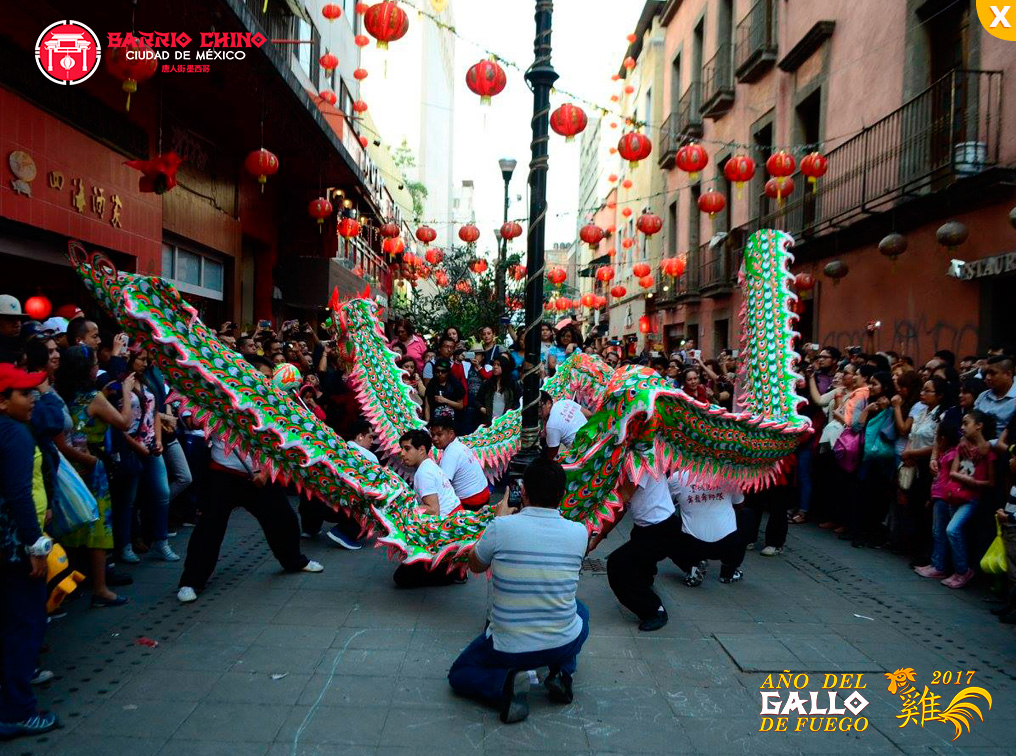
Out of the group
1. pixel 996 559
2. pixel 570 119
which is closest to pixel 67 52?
pixel 570 119

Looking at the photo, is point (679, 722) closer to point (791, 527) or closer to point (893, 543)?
point (893, 543)

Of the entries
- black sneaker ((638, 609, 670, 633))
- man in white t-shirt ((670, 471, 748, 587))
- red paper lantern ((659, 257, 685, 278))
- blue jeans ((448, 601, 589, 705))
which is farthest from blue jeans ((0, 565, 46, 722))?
red paper lantern ((659, 257, 685, 278))

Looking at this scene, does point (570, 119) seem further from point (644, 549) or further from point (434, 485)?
point (644, 549)

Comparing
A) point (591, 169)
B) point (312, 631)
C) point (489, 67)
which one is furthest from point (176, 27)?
point (591, 169)

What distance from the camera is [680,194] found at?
23.1 metres

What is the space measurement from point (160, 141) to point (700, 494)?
28.8ft

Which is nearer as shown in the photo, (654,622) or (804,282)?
(654,622)

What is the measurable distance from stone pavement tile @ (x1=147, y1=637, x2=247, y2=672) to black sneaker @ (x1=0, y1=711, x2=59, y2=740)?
0.73 m

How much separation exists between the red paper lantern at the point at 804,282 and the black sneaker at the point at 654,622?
7.63 metres

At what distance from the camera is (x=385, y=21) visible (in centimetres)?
727

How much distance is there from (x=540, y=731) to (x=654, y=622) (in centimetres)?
159

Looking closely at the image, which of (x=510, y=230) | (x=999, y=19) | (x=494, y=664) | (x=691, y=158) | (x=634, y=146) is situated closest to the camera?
(x=494, y=664)

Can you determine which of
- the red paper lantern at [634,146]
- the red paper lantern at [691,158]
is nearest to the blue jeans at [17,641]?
the red paper lantern at [634,146]

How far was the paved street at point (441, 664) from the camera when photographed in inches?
141
